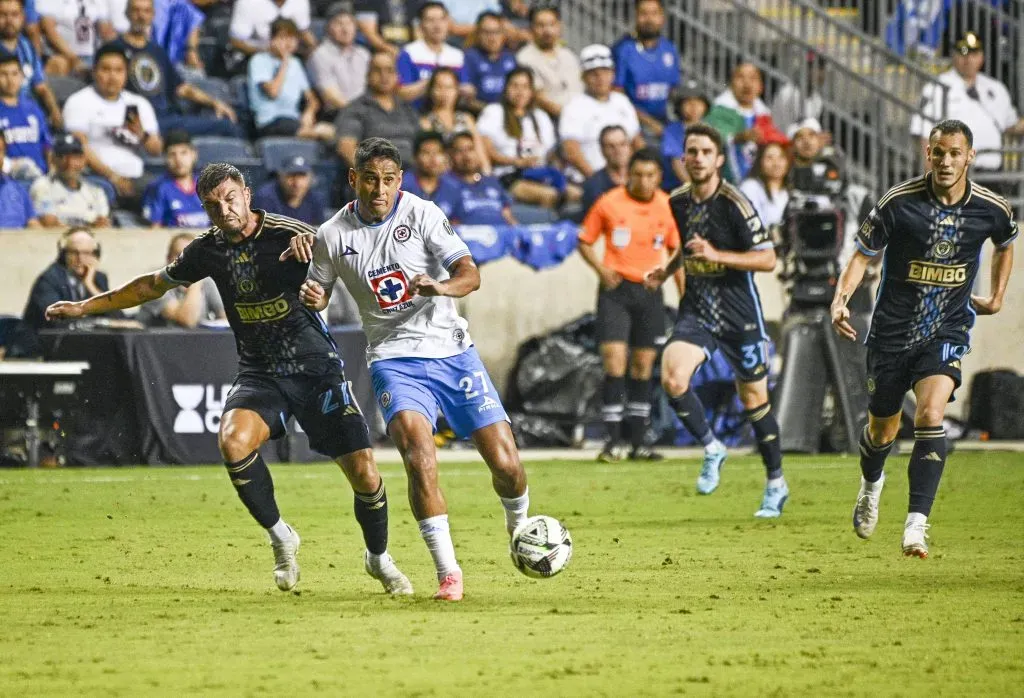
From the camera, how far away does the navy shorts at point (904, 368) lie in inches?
368

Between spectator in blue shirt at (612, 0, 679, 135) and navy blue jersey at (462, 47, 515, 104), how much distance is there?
4.97 feet

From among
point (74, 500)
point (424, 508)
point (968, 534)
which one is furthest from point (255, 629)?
point (74, 500)

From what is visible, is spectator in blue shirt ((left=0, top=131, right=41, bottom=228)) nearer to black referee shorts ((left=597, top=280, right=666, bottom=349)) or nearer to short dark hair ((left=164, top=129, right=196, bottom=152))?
short dark hair ((left=164, top=129, right=196, bottom=152))

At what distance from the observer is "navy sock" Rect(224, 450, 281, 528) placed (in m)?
8.15

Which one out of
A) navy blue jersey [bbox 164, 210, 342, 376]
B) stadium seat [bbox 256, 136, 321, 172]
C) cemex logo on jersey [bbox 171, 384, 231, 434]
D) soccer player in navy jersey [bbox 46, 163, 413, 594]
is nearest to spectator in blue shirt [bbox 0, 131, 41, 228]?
stadium seat [bbox 256, 136, 321, 172]

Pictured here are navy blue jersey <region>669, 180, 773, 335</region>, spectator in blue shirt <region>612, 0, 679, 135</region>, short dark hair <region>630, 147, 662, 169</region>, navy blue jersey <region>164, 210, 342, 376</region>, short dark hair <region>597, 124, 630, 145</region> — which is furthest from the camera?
spectator in blue shirt <region>612, 0, 679, 135</region>

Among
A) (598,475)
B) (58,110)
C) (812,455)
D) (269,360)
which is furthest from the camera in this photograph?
(58,110)

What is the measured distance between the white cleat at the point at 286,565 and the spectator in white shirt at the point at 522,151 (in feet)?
36.4

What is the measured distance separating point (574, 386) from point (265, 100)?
4.99 meters

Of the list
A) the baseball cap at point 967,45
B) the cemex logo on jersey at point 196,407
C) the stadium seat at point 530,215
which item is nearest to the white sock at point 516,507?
the cemex logo on jersey at point 196,407

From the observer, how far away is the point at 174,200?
56.1 ft

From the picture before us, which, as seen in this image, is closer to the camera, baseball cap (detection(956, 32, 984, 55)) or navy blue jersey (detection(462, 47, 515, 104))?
navy blue jersey (detection(462, 47, 515, 104))

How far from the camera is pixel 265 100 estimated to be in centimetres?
1878

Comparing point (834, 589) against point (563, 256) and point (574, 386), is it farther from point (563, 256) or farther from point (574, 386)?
point (563, 256)
